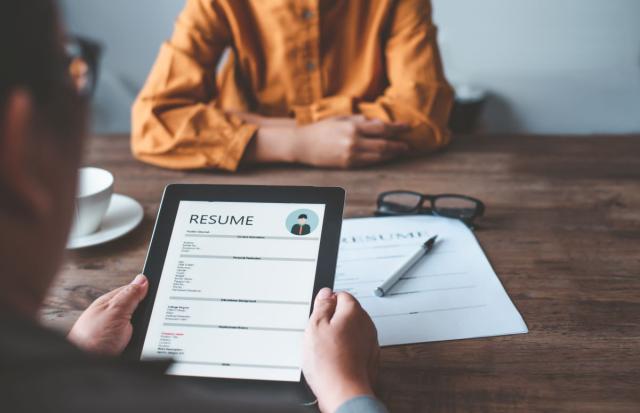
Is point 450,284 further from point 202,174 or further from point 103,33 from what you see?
point 103,33

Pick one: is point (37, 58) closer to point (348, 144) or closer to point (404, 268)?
point (404, 268)

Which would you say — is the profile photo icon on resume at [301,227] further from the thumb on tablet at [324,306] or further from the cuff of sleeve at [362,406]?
the cuff of sleeve at [362,406]

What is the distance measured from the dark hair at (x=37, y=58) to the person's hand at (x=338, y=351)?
351mm

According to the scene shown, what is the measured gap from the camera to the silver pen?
2.41ft

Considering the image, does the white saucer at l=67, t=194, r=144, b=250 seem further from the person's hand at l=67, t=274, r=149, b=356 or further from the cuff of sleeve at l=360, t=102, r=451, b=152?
the cuff of sleeve at l=360, t=102, r=451, b=152

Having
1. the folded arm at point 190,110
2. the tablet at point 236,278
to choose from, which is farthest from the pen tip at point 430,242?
the folded arm at point 190,110

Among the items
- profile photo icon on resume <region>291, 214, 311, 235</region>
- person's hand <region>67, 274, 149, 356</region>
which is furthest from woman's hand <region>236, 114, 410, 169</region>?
person's hand <region>67, 274, 149, 356</region>

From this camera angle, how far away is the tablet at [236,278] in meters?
0.59

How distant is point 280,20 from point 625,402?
1063mm

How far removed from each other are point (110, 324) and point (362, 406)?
296 millimetres

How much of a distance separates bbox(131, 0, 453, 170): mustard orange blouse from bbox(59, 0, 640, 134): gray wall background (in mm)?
1094

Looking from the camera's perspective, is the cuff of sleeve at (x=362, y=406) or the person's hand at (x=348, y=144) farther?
the person's hand at (x=348, y=144)

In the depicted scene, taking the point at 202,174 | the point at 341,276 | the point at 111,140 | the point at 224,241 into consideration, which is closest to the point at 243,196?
the point at 224,241

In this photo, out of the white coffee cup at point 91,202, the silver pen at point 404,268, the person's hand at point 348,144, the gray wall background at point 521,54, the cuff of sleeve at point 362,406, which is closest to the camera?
the cuff of sleeve at point 362,406
